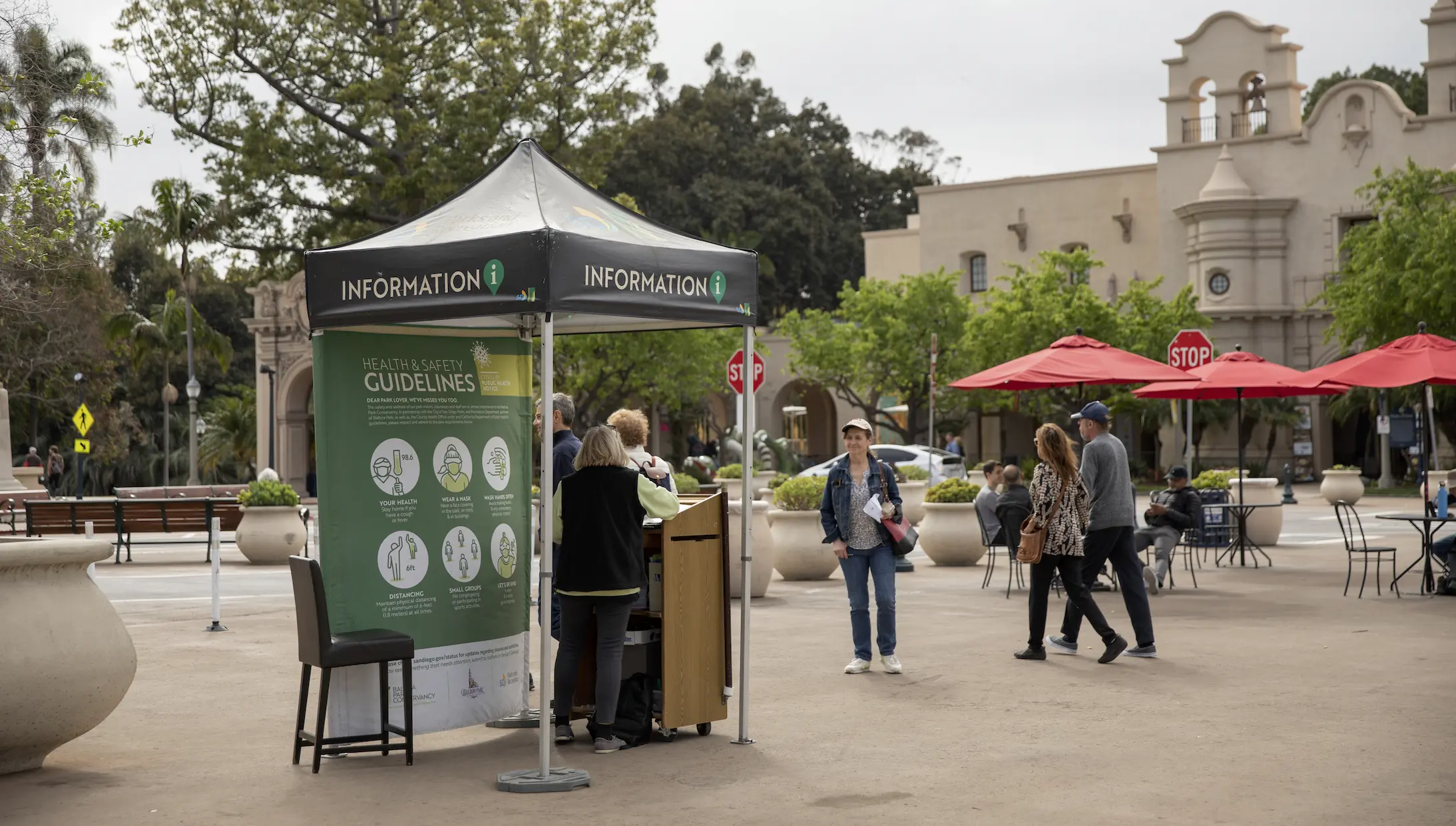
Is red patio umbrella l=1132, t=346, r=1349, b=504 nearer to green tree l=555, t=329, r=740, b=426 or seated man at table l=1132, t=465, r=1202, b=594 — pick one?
seated man at table l=1132, t=465, r=1202, b=594

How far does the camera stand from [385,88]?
119 ft

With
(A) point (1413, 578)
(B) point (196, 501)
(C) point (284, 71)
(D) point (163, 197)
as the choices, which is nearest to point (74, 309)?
(D) point (163, 197)

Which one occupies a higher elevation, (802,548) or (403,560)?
(403,560)

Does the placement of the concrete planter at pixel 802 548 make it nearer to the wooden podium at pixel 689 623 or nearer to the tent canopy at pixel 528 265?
the wooden podium at pixel 689 623

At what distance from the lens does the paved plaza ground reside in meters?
6.56

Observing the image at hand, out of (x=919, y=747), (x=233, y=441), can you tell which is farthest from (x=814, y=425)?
(x=919, y=747)

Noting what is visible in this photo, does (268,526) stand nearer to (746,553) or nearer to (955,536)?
(955,536)

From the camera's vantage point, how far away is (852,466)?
10273 mm

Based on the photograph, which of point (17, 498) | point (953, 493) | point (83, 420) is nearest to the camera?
point (953, 493)

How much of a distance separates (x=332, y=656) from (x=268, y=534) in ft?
45.5

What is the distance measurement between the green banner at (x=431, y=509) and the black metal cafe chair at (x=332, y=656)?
0.16 m

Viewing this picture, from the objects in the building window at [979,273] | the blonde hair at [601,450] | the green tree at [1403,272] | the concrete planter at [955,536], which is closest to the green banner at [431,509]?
the blonde hair at [601,450]

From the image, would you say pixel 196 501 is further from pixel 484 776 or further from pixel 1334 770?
pixel 1334 770

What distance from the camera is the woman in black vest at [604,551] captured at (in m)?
7.72
